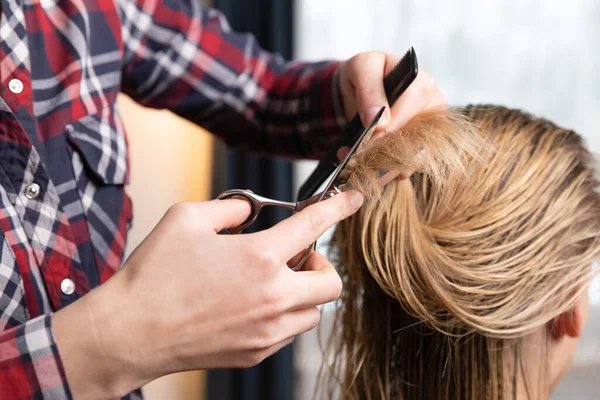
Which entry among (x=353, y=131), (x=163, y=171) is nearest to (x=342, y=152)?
(x=353, y=131)

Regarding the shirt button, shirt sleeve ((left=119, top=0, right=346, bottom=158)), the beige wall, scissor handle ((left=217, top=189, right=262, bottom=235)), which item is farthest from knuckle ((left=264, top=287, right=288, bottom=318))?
the beige wall

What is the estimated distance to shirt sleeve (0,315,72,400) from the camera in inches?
21.3

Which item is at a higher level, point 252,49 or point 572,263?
point 252,49

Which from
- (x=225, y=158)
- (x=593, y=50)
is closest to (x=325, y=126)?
(x=593, y=50)

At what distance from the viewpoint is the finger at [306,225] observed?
534 mm

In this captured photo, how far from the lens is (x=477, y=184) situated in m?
0.77

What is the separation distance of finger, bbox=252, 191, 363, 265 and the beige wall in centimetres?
130

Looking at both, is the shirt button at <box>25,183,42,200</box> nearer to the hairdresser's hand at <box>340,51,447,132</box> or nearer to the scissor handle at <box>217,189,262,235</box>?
the scissor handle at <box>217,189,262,235</box>

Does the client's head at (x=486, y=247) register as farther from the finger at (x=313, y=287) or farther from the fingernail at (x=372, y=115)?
the finger at (x=313, y=287)

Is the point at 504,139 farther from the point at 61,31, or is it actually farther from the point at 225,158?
the point at 225,158

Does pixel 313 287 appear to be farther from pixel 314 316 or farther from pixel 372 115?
pixel 372 115

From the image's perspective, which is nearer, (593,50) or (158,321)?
(158,321)

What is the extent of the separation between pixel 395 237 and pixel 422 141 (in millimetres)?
127

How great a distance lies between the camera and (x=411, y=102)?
749 millimetres
